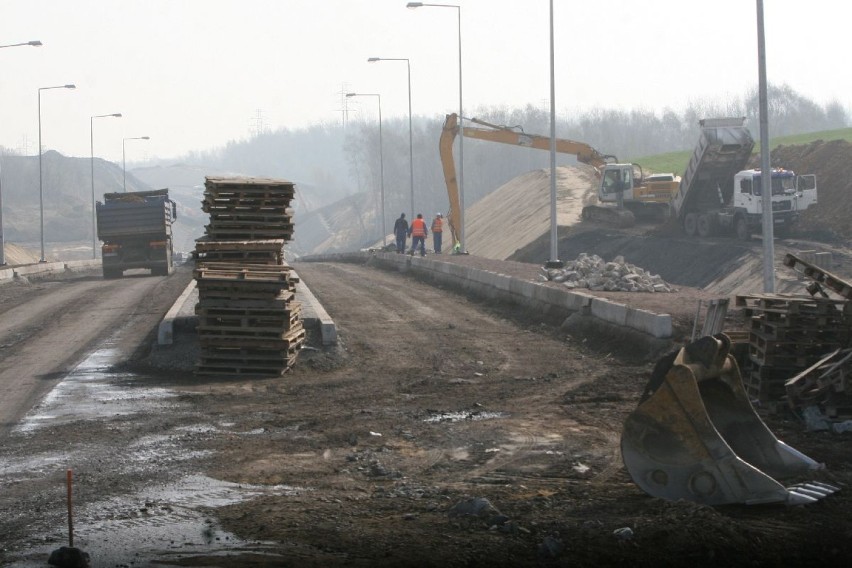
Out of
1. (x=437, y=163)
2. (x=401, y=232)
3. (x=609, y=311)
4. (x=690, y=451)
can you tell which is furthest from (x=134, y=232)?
(x=437, y=163)

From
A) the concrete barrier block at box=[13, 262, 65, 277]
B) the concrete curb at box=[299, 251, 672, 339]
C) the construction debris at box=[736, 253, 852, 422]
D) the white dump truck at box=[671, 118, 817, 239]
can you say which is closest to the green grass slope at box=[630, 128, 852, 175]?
the white dump truck at box=[671, 118, 817, 239]

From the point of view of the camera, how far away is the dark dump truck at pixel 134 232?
3872 centimetres

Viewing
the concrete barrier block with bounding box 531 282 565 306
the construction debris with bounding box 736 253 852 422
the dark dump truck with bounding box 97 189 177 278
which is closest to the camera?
the construction debris with bounding box 736 253 852 422

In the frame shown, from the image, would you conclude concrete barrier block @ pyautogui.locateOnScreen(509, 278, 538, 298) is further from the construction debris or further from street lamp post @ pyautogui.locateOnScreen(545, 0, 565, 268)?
the construction debris

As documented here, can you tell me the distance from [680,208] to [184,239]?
13381 centimetres

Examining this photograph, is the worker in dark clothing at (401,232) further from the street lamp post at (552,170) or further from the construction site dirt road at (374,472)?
the construction site dirt road at (374,472)

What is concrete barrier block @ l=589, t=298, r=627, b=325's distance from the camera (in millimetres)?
18438

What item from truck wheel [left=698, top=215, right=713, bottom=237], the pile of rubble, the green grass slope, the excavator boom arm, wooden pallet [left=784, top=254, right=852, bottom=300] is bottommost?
the pile of rubble

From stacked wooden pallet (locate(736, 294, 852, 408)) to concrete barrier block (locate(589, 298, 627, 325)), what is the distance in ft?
19.1

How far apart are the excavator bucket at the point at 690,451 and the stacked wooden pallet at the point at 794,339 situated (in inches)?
123

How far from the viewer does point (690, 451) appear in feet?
28.3

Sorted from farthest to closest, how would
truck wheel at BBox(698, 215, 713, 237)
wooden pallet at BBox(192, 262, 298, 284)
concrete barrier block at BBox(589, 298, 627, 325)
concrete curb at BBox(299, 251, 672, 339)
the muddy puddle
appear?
truck wheel at BBox(698, 215, 713, 237) < concrete barrier block at BBox(589, 298, 627, 325) < concrete curb at BBox(299, 251, 672, 339) < wooden pallet at BBox(192, 262, 298, 284) < the muddy puddle

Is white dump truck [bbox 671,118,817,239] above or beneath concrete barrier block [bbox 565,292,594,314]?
above

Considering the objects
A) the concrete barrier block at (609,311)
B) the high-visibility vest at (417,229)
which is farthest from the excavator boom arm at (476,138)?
the concrete barrier block at (609,311)
